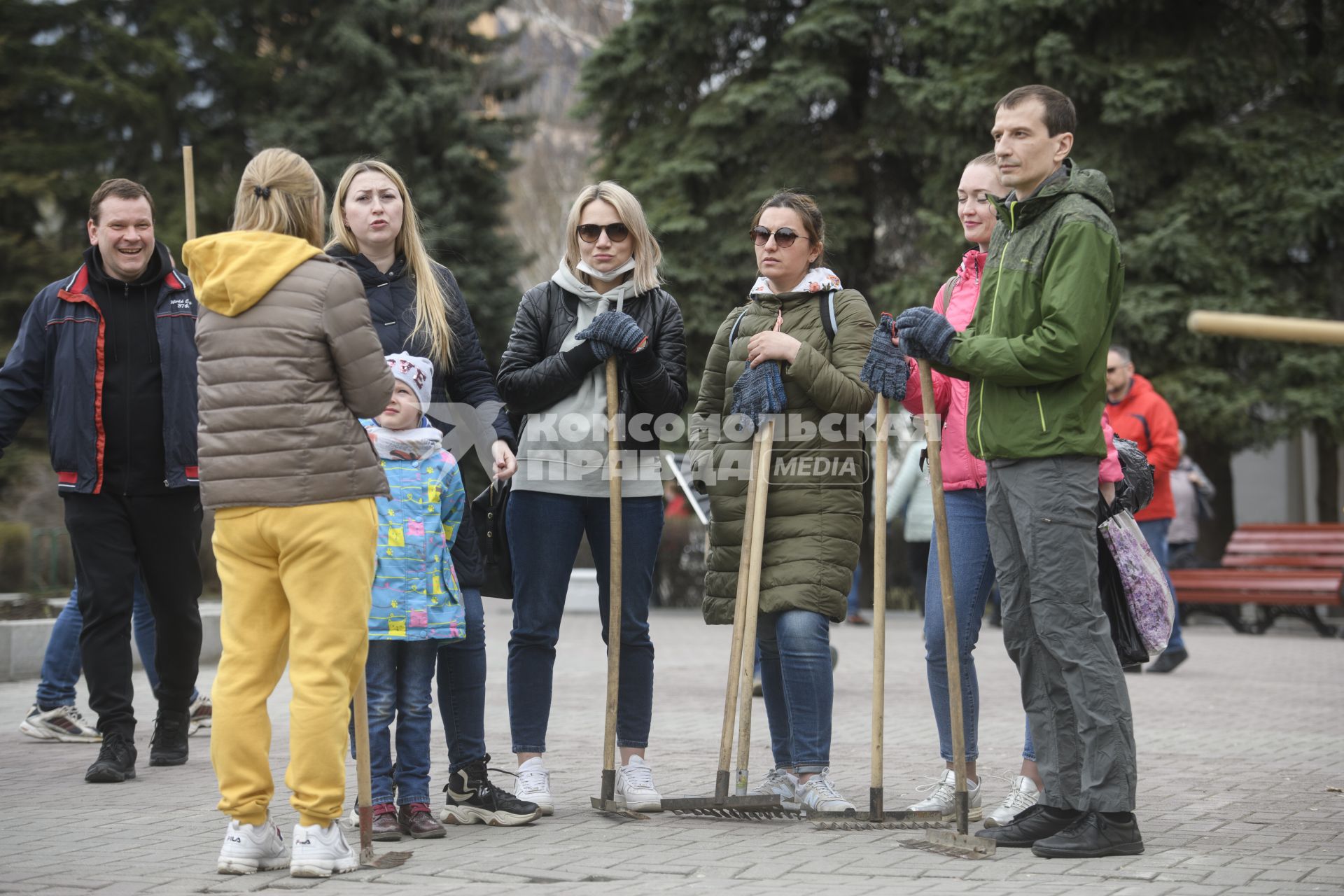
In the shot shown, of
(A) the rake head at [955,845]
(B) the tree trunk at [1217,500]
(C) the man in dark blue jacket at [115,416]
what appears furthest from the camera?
(B) the tree trunk at [1217,500]

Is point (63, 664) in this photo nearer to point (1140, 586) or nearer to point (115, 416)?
point (115, 416)

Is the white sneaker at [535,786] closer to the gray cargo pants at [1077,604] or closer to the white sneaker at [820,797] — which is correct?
the white sneaker at [820,797]

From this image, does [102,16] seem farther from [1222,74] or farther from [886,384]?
[886,384]

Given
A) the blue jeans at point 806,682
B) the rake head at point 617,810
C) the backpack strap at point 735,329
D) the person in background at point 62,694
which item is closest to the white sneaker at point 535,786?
the rake head at point 617,810

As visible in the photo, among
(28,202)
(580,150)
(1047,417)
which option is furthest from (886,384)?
(580,150)

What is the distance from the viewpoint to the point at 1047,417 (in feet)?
15.5

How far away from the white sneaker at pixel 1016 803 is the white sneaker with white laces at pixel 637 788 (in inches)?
43.8

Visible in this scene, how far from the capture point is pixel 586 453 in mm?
5512

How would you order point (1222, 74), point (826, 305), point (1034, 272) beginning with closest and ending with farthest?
point (1034, 272)
point (826, 305)
point (1222, 74)

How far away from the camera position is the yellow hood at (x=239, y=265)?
4.46m

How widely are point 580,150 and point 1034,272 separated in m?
26.7

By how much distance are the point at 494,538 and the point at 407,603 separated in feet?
2.01

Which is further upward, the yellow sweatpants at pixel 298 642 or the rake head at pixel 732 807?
the yellow sweatpants at pixel 298 642

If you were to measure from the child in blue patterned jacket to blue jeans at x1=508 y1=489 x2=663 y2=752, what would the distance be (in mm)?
417
